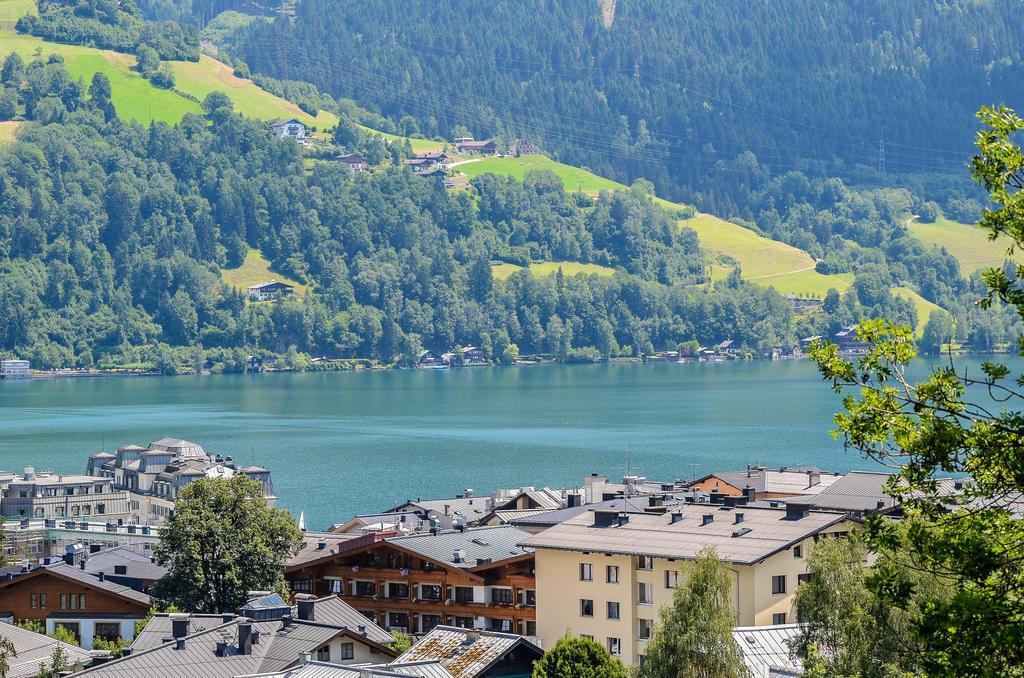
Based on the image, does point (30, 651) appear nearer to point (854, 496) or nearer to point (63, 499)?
point (854, 496)

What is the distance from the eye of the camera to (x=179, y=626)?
37.8 m

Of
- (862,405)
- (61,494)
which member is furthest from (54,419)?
(862,405)

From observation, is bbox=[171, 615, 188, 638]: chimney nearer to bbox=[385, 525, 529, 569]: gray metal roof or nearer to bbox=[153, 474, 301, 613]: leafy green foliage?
bbox=[153, 474, 301, 613]: leafy green foliage

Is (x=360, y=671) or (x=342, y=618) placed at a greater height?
(x=360, y=671)

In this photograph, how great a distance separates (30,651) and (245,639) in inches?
275

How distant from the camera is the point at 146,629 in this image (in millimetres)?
40250

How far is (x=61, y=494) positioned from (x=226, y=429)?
65.5m

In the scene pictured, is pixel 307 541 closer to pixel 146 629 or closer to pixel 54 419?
pixel 146 629

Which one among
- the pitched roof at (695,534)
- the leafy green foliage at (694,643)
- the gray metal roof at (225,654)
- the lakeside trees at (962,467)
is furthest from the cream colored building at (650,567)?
the lakeside trees at (962,467)

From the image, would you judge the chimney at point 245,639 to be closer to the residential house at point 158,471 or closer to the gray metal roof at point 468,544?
the gray metal roof at point 468,544

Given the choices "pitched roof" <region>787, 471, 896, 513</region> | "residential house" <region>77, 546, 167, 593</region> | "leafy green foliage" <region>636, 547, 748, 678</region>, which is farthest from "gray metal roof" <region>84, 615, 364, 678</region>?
"pitched roof" <region>787, 471, 896, 513</region>

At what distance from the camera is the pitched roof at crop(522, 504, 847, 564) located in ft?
135

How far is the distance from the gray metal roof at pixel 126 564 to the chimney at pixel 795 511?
16.8 m

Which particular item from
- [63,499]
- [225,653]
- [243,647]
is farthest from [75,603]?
[63,499]
